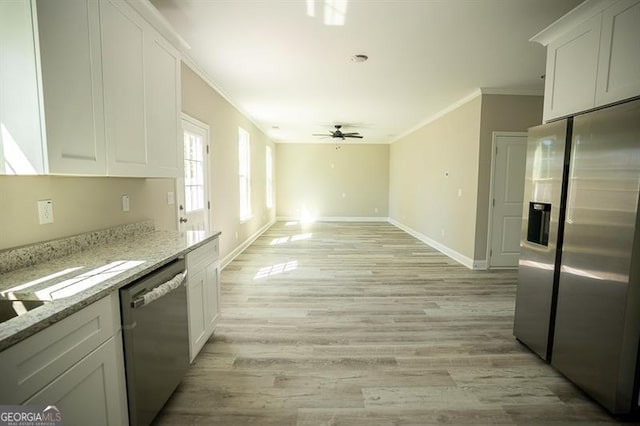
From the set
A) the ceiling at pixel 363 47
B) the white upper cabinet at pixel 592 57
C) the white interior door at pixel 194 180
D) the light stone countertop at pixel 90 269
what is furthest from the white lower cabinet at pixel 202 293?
the white upper cabinet at pixel 592 57

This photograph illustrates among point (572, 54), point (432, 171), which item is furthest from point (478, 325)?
point (432, 171)

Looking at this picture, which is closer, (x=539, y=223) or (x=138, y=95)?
(x=138, y=95)

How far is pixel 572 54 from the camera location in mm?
2037

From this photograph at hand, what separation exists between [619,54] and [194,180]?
3.94m

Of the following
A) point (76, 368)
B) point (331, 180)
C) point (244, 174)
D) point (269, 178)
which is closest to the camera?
point (76, 368)

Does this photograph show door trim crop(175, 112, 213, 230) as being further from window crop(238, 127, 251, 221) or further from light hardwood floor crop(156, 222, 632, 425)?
window crop(238, 127, 251, 221)

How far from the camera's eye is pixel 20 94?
1.21 metres

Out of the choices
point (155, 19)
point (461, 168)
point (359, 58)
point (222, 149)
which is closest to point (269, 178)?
point (222, 149)

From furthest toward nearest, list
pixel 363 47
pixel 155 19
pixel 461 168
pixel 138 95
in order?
pixel 461 168
pixel 363 47
pixel 155 19
pixel 138 95

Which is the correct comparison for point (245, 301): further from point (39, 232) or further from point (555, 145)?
point (555, 145)

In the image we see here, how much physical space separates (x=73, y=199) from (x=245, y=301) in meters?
1.99

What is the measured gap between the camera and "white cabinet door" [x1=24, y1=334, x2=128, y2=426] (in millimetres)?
983

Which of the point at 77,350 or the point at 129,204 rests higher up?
the point at 129,204

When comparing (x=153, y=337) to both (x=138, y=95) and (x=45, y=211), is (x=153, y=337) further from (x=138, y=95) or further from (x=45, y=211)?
(x=138, y=95)
